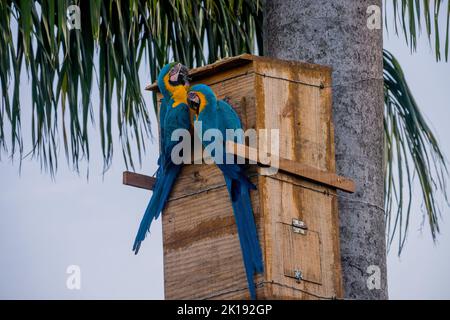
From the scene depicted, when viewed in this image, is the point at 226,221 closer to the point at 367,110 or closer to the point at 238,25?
the point at 367,110

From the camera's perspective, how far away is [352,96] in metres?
5.21

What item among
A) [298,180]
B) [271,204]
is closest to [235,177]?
[271,204]

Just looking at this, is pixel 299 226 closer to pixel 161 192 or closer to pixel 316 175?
pixel 316 175

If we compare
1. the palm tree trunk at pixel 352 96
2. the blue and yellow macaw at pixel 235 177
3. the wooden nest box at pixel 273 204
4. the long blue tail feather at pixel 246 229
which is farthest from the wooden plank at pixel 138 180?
the palm tree trunk at pixel 352 96

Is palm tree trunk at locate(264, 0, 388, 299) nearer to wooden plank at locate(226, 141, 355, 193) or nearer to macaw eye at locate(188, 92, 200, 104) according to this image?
wooden plank at locate(226, 141, 355, 193)

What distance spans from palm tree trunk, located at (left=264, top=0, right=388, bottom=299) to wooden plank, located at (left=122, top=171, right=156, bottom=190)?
0.75m

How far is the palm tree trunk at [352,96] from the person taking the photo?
5.05 m

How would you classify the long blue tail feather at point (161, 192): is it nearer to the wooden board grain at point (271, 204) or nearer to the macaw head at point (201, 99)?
the wooden board grain at point (271, 204)

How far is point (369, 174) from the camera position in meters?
5.13

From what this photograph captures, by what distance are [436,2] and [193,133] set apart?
171 cm

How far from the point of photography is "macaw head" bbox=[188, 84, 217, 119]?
507 centimetres

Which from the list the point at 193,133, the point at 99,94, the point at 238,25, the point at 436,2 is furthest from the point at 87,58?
the point at 436,2

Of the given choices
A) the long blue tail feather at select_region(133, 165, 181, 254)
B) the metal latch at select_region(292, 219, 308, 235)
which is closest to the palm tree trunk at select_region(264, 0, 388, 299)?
the metal latch at select_region(292, 219, 308, 235)
